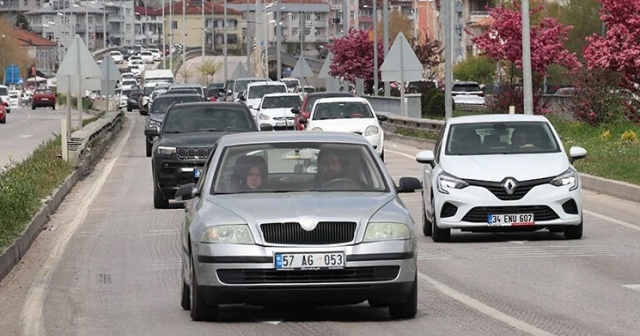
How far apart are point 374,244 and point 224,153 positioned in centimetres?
193

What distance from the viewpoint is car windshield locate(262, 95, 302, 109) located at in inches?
2168

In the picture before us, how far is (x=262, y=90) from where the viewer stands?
6303 cm

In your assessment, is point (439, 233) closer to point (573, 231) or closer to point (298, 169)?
point (573, 231)

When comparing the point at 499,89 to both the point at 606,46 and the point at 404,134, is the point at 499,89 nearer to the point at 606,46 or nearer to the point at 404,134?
the point at 404,134

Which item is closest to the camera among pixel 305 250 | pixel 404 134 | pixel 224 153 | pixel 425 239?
pixel 305 250

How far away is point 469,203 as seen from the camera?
1905 cm

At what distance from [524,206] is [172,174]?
309 inches

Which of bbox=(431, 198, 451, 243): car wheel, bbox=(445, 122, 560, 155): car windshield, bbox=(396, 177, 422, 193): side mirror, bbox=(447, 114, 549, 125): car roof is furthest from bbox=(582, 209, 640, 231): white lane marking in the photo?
bbox=(396, 177, 422, 193): side mirror

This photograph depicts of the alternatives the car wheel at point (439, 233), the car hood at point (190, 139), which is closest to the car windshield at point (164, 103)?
the car hood at point (190, 139)

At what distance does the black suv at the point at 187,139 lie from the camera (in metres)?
25.4

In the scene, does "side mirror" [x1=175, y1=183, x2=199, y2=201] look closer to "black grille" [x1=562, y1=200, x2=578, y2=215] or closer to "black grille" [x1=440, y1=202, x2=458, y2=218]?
"black grille" [x1=440, y1=202, x2=458, y2=218]

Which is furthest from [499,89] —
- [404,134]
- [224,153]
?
[224,153]

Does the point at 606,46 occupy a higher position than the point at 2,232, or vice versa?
the point at 606,46

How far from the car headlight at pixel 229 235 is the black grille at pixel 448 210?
295 inches
